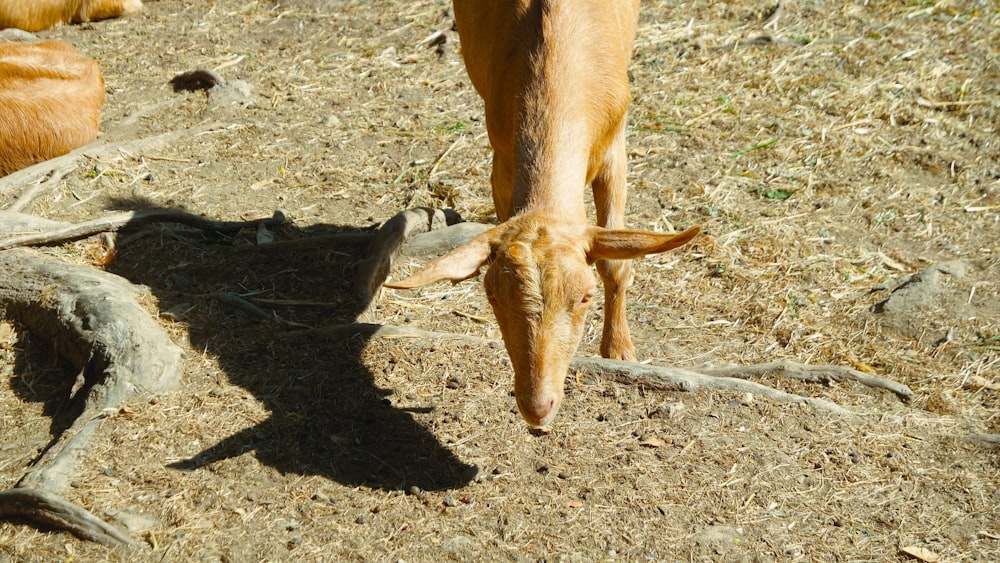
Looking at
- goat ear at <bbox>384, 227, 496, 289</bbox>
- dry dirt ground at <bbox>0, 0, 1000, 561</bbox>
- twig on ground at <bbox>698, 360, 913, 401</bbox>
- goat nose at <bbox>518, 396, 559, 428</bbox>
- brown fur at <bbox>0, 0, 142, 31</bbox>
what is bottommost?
twig on ground at <bbox>698, 360, 913, 401</bbox>

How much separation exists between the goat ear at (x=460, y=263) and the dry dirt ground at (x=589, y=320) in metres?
→ 1.18

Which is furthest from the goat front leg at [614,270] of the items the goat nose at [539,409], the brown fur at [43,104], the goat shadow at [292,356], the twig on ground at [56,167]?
the brown fur at [43,104]

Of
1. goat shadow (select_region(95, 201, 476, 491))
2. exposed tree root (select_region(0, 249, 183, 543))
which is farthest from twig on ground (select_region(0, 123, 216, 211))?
exposed tree root (select_region(0, 249, 183, 543))

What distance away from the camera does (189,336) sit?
5.91 metres

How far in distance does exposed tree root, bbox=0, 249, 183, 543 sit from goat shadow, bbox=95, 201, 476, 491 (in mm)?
325

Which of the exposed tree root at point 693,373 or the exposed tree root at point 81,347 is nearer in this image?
the exposed tree root at point 81,347

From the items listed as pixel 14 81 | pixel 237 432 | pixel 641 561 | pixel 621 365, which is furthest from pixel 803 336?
pixel 14 81

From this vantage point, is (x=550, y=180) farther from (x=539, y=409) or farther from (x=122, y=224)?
(x=122, y=224)

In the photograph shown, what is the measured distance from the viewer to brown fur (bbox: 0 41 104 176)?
27.4 feet

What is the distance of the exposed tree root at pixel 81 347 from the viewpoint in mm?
4305

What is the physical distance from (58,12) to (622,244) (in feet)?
35.0

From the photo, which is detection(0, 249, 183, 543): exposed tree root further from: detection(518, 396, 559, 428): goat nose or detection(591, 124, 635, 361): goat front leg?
detection(591, 124, 635, 361): goat front leg

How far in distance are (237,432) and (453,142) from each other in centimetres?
478

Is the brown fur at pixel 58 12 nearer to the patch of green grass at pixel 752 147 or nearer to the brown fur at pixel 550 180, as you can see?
the brown fur at pixel 550 180
